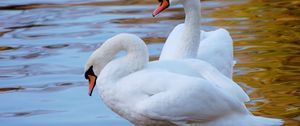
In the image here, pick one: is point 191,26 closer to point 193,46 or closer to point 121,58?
point 193,46

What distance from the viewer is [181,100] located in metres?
6.87

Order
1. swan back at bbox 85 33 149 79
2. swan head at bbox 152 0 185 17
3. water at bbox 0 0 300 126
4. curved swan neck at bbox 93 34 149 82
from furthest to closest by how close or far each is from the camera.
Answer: water at bbox 0 0 300 126 < swan head at bbox 152 0 185 17 < swan back at bbox 85 33 149 79 < curved swan neck at bbox 93 34 149 82

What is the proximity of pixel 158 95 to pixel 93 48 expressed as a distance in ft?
15.3

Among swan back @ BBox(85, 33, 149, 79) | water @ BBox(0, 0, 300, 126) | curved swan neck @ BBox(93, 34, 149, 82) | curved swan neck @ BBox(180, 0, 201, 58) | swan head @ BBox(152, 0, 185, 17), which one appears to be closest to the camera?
curved swan neck @ BBox(93, 34, 149, 82)

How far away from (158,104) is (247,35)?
16.8ft

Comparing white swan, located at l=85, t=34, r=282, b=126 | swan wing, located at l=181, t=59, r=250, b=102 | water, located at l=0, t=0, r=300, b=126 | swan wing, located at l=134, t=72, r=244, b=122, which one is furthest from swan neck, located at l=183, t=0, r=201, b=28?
swan wing, located at l=134, t=72, r=244, b=122

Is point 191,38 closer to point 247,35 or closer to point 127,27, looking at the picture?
point 247,35

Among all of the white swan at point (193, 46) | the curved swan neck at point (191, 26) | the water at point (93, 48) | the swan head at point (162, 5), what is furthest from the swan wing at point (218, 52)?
the swan head at point (162, 5)

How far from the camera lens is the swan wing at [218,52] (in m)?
8.49

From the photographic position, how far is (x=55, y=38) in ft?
40.2

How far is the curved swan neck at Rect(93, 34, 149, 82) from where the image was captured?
7250mm

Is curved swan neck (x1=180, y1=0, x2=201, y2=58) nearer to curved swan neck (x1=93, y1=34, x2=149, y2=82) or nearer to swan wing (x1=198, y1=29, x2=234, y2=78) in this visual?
swan wing (x1=198, y1=29, x2=234, y2=78)

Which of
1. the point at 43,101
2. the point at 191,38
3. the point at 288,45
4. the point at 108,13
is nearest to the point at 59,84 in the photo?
the point at 43,101

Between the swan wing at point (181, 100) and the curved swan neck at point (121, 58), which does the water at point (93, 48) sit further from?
the swan wing at point (181, 100)
